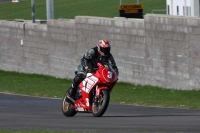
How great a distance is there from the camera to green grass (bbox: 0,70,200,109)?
67.5 feet

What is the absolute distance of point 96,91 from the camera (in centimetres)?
1473

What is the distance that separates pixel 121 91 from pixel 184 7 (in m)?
19.8

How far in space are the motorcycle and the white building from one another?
26370 millimetres

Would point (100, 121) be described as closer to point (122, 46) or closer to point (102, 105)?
point (102, 105)

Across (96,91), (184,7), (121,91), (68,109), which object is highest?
(184,7)

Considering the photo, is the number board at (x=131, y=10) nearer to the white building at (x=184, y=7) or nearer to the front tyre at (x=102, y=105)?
the white building at (x=184, y=7)

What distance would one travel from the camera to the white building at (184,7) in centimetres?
4116

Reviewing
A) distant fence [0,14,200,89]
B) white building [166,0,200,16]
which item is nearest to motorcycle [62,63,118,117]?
distant fence [0,14,200,89]

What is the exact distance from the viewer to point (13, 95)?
2483 cm

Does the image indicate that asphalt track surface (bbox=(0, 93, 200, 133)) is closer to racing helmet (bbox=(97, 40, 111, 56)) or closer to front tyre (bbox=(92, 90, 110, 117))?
front tyre (bbox=(92, 90, 110, 117))

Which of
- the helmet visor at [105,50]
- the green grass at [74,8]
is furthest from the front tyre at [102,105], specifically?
the green grass at [74,8]

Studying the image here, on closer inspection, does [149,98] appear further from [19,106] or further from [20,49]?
[20,49]

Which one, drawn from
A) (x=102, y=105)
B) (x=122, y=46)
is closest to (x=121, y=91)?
(x=122, y=46)

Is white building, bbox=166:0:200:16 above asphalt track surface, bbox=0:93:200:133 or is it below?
above
